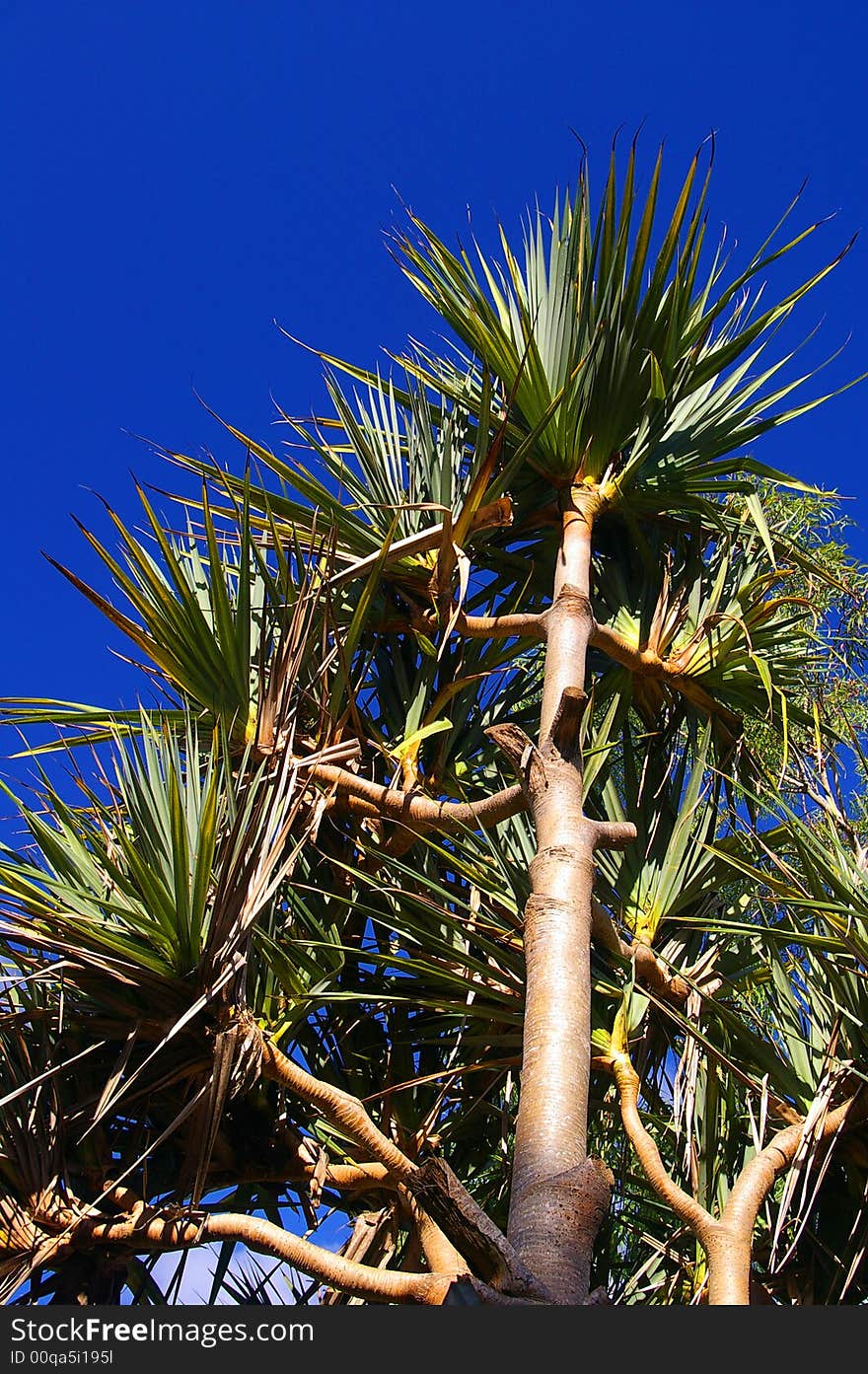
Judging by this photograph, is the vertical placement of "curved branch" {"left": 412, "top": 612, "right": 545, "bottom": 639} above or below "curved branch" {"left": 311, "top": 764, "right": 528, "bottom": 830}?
above

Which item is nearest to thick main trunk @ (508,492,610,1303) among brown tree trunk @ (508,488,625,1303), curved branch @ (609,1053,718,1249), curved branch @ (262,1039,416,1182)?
brown tree trunk @ (508,488,625,1303)

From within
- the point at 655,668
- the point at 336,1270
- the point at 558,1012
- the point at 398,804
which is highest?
the point at 655,668

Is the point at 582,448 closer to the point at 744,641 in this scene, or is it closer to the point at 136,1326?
the point at 744,641

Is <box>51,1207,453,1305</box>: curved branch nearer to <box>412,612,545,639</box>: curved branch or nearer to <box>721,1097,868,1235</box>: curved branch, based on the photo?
<box>721,1097,868,1235</box>: curved branch

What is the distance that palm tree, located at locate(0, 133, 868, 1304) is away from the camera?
225 centimetres

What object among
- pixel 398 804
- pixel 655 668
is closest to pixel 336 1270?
pixel 398 804

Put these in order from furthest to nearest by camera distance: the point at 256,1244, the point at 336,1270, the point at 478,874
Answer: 1. the point at 478,874
2. the point at 256,1244
3. the point at 336,1270

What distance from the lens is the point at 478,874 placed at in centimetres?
266

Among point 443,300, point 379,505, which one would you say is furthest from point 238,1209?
point 443,300

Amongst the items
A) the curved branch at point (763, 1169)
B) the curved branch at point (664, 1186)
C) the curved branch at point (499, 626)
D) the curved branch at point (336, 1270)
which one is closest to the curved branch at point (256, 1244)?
the curved branch at point (336, 1270)

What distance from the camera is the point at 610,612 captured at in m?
3.19

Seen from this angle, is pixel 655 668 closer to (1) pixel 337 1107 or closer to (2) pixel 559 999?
(2) pixel 559 999

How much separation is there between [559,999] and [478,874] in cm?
57

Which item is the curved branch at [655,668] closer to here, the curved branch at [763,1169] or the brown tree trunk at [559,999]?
the brown tree trunk at [559,999]
